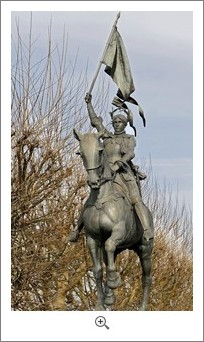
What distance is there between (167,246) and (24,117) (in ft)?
33.3

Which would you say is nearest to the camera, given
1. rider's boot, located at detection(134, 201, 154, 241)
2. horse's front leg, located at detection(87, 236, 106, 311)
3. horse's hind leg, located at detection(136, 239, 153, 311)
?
horse's front leg, located at detection(87, 236, 106, 311)

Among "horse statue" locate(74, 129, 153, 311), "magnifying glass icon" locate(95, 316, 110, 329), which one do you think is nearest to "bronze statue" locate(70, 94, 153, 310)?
"horse statue" locate(74, 129, 153, 311)

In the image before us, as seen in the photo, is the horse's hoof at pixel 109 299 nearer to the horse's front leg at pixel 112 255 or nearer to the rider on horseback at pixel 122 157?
the horse's front leg at pixel 112 255

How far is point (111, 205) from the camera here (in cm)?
1155

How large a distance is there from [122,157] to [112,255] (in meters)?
1.58

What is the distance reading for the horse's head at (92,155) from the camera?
36.4ft

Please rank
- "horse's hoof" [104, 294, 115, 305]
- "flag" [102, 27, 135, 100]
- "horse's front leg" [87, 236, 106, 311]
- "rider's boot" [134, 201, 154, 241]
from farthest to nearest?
1. "flag" [102, 27, 135, 100]
2. "rider's boot" [134, 201, 154, 241]
3. "horse's front leg" [87, 236, 106, 311]
4. "horse's hoof" [104, 294, 115, 305]

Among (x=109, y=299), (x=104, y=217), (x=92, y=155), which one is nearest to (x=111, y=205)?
(x=104, y=217)

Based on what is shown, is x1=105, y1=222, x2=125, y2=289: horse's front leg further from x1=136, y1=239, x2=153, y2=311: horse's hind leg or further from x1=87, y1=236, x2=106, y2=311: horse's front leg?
x1=136, y1=239, x2=153, y2=311: horse's hind leg

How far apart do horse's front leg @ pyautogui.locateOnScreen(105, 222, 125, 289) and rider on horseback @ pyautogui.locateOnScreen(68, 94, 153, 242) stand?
583 millimetres

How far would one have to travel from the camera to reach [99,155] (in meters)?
11.2

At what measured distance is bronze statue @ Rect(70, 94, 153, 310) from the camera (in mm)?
11289

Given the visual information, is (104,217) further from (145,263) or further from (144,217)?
(145,263)

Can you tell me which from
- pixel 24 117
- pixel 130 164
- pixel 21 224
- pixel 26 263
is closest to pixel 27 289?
pixel 26 263
